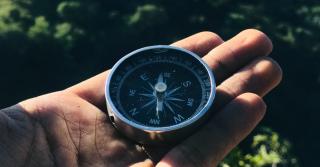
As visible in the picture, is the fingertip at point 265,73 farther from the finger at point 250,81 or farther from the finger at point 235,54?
the finger at point 235,54

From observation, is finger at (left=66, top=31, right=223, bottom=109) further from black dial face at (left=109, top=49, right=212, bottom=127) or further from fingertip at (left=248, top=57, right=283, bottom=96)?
fingertip at (left=248, top=57, right=283, bottom=96)

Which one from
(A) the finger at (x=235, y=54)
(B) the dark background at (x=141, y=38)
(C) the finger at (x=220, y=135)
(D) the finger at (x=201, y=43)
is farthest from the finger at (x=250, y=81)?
(B) the dark background at (x=141, y=38)

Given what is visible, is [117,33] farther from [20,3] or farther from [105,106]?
[105,106]

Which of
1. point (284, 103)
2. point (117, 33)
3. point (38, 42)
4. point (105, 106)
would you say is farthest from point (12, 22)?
point (105, 106)

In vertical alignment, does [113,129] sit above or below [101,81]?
below

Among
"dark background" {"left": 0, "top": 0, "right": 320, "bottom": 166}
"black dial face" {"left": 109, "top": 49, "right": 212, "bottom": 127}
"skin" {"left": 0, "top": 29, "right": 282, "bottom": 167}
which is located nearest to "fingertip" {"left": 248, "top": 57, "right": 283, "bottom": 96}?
"skin" {"left": 0, "top": 29, "right": 282, "bottom": 167}

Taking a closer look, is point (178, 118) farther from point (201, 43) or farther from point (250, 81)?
point (201, 43)

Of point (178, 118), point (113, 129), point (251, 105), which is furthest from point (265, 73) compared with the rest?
point (113, 129)
